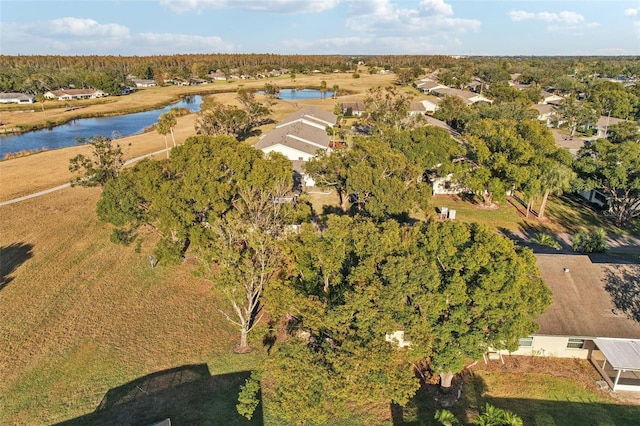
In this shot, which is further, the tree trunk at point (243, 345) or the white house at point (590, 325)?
the tree trunk at point (243, 345)

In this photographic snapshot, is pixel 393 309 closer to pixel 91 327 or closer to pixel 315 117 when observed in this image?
pixel 91 327

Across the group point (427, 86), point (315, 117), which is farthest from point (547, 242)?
point (427, 86)

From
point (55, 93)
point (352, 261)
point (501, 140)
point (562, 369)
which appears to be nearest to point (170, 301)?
point (352, 261)

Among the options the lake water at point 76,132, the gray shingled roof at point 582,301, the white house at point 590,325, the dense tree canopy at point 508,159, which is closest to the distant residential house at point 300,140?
the dense tree canopy at point 508,159

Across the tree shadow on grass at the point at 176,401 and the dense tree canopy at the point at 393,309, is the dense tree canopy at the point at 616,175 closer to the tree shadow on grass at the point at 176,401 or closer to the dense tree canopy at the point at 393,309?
the dense tree canopy at the point at 393,309

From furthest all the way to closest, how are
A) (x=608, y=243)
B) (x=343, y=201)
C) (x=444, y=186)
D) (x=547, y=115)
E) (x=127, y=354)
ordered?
(x=547, y=115) → (x=444, y=186) → (x=343, y=201) → (x=608, y=243) → (x=127, y=354)

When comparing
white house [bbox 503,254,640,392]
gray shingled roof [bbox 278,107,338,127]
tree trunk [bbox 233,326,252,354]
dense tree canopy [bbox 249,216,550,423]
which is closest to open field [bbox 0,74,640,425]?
tree trunk [bbox 233,326,252,354]
